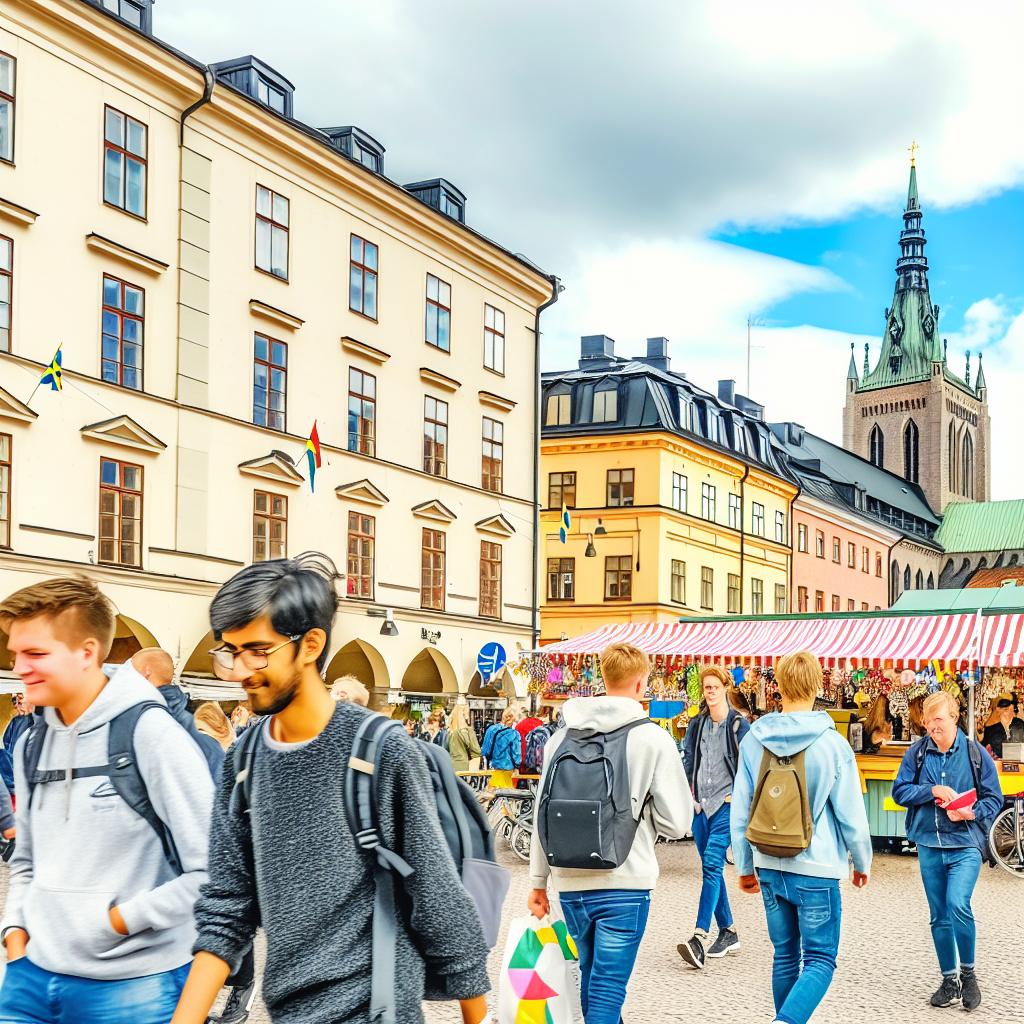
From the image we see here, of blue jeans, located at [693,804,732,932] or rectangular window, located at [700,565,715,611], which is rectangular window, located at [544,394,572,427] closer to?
rectangular window, located at [700,565,715,611]

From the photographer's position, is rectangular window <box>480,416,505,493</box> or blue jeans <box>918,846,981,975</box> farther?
rectangular window <box>480,416,505,493</box>

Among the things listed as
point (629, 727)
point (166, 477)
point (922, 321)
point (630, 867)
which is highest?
point (922, 321)

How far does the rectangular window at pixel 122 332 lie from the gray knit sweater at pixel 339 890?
75.6ft

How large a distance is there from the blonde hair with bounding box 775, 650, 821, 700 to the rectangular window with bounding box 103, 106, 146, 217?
21.1 meters

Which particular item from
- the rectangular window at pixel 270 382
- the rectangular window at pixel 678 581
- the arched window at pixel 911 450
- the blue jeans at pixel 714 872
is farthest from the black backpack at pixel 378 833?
the arched window at pixel 911 450

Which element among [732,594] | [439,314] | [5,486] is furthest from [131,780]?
[732,594]

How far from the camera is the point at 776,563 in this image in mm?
59219

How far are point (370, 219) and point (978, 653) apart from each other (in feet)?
59.8

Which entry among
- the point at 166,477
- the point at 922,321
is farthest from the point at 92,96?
the point at 922,321

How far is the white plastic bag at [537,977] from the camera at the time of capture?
579 cm

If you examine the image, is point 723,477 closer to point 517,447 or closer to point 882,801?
point 517,447

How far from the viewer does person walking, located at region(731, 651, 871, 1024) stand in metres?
6.38

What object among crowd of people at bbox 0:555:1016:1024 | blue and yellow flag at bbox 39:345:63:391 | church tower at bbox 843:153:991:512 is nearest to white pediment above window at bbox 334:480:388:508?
blue and yellow flag at bbox 39:345:63:391

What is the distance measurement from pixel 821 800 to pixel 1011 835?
12019mm
